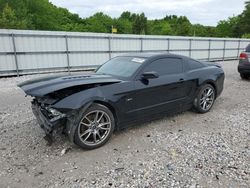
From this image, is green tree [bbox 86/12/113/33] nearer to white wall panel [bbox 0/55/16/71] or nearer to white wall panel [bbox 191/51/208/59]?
white wall panel [bbox 191/51/208/59]

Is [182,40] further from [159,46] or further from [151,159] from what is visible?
[151,159]

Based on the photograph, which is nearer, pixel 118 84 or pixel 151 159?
pixel 151 159

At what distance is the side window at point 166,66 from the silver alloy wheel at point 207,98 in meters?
0.94

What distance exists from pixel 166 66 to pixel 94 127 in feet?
6.46

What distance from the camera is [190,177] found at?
267 cm

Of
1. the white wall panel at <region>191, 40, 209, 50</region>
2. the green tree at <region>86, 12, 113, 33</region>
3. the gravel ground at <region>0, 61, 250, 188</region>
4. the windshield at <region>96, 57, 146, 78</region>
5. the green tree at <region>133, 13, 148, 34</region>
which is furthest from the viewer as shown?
the green tree at <region>133, 13, 148, 34</region>

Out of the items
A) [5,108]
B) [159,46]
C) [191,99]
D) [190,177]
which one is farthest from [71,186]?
[159,46]

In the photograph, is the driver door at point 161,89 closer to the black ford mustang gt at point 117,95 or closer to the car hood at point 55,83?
the black ford mustang gt at point 117,95

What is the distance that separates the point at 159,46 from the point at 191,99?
10.7 meters

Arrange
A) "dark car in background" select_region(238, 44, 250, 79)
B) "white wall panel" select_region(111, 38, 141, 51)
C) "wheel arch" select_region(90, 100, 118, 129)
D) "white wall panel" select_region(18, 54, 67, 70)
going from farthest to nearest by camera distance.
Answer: "white wall panel" select_region(111, 38, 141, 51) < "white wall panel" select_region(18, 54, 67, 70) < "dark car in background" select_region(238, 44, 250, 79) < "wheel arch" select_region(90, 100, 118, 129)

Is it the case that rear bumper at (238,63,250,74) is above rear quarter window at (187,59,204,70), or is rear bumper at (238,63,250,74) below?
below

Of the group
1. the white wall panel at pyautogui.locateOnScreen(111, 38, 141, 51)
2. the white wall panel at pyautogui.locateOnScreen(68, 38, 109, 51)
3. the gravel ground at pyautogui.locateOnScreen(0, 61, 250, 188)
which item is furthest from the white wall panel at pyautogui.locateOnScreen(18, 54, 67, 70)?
the gravel ground at pyautogui.locateOnScreen(0, 61, 250, 188)

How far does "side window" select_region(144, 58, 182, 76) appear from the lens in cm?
407

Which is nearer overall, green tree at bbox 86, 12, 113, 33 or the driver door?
the driver door
